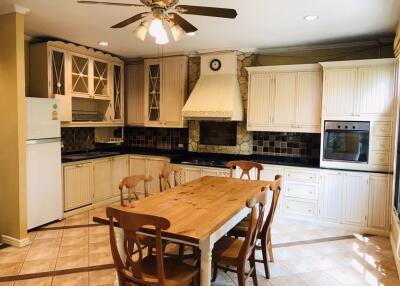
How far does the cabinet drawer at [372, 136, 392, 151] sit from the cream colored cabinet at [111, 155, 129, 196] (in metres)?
3.92

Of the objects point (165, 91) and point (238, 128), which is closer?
point (238, 128)

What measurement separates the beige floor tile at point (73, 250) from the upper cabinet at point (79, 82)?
6.19ft

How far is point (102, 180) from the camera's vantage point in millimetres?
5195

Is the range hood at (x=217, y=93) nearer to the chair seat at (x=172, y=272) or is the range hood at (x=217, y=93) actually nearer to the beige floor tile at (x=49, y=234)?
the beige floor tile at (x=49, y=234)

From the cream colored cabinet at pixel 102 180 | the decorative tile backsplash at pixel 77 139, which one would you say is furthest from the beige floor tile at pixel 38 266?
the decorative tile backsplash at pixel 77 139

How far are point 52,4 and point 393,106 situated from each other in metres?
4.09

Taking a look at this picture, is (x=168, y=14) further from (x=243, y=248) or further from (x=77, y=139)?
(x=77, y=139)

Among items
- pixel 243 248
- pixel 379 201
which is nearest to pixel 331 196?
pixel 379 201

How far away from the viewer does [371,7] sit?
3.14 meters

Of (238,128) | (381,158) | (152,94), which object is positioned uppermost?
(152,94)

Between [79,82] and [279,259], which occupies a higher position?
[79,82]

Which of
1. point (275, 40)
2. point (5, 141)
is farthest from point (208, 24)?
point (5, 141)

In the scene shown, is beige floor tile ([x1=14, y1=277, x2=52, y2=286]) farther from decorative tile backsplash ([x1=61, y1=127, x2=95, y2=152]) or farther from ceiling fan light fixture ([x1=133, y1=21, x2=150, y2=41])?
decorative tile backsplash ([x1=61, y1=127, x2=95, y2=152])

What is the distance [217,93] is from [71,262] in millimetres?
3068
